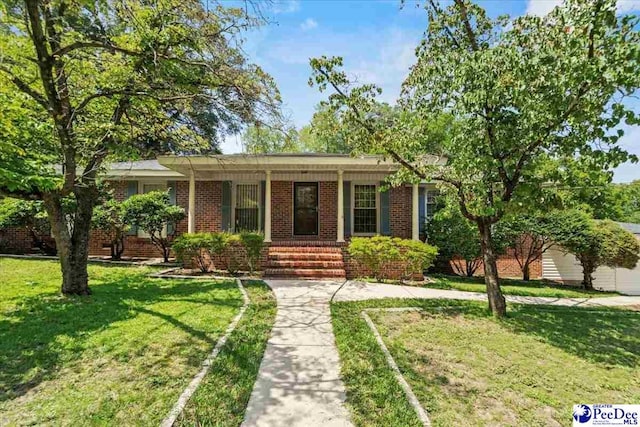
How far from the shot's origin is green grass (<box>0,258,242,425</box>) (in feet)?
9.39

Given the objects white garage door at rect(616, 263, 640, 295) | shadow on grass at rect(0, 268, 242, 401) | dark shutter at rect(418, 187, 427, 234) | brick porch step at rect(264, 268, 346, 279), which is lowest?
white garage door at rect(616, 263, 640, 295)

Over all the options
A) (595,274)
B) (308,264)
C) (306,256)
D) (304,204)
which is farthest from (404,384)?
(595,274)

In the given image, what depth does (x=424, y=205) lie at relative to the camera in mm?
11742

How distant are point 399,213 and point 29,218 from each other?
41.4 ft

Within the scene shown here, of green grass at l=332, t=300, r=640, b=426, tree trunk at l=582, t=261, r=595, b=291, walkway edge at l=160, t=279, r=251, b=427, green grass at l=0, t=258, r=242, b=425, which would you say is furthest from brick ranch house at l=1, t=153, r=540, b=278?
walkway edge at l=160, t=279, r=251, b=427

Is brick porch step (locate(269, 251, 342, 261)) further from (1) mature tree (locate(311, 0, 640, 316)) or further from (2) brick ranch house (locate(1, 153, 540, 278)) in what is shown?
(1) mature tree (locate(311, 0, 640, 316))

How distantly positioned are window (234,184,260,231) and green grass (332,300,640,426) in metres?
6.57

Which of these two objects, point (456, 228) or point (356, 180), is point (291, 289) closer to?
point (356, 180)

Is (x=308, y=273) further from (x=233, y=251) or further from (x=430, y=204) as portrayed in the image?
(x=430, y=204)

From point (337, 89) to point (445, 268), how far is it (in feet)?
27.6

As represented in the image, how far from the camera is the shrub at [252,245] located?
30.1 feet

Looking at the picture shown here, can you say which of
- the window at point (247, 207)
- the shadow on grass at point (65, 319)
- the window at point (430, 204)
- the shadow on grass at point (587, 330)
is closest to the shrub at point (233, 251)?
the shadow on grass at point (65, 319)

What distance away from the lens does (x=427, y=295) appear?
24.7 ft

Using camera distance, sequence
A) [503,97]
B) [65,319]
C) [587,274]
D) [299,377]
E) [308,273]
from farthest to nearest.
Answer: [587,274] < [308,273] < [65,319] < [503,97] < [299,377]
